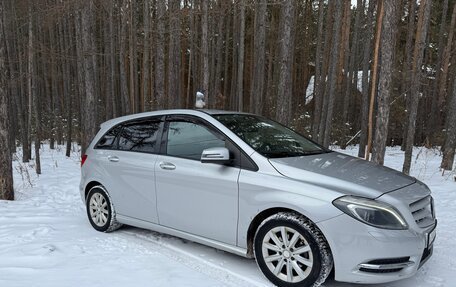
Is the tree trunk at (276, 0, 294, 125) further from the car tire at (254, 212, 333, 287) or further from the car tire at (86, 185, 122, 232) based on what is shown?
the car tire at (254, 212, 333, 287)

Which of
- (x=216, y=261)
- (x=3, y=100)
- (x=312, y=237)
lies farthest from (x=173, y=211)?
(x=3, y=100)

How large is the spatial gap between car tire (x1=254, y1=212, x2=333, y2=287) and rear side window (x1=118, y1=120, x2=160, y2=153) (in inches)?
71.7

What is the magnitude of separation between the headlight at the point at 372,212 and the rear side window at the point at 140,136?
7.83 feet

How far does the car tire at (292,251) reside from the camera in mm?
3184

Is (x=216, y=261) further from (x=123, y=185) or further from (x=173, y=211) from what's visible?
(x=123, y=185)

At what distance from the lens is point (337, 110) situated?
1959 cm

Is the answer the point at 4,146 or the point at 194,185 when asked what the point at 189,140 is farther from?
the point at 4,146

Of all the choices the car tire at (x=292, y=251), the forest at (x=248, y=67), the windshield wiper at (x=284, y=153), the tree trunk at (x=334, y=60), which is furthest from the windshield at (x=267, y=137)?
the tree trunk at (x=334, y=60)

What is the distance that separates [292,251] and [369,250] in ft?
2.19

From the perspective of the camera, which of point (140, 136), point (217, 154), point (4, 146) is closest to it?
point (217, 154)

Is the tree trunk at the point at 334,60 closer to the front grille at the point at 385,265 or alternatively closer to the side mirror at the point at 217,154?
the side mirror at the point at 217,154

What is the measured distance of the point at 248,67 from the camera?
90.3 feet

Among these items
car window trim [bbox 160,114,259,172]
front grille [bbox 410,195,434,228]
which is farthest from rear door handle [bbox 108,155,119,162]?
front grille [bbox 410,195,434,228]

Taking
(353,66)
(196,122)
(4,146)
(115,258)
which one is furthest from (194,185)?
(353,66)
